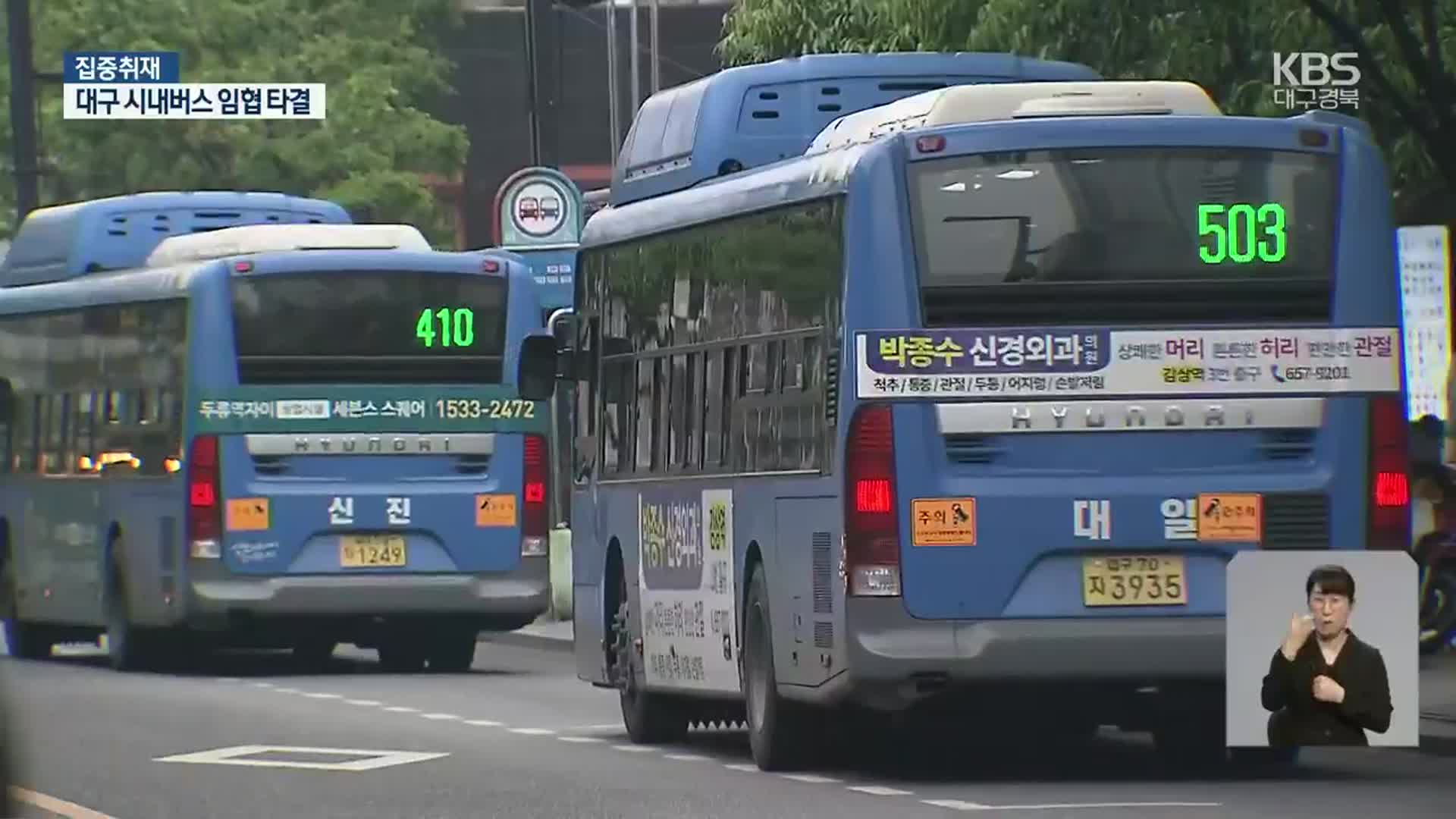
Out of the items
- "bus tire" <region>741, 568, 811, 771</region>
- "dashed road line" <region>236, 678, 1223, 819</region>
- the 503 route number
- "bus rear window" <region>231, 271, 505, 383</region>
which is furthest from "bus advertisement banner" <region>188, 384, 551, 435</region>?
"bus tire" <region>741, 568, 811, 771</region>

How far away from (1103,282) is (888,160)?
994 mm

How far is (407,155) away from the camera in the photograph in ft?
226

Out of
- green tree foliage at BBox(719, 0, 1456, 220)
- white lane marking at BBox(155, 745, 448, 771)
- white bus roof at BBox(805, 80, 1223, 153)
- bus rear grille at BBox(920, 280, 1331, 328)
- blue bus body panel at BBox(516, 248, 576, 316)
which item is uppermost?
green tree foliage at BBox(719, 0, 1456, 220)

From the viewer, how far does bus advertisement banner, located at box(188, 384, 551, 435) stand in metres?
30.7

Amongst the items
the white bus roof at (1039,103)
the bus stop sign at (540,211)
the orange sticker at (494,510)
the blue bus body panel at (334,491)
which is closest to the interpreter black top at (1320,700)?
the white bus roof at (1039,103)

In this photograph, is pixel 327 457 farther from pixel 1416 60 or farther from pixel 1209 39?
pixel 1416 60

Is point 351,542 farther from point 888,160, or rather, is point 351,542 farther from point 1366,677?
point 1366,677

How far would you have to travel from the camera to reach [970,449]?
18188mm

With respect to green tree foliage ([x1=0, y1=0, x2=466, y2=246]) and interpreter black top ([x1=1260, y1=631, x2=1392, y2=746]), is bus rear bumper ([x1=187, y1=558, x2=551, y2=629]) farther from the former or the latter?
green tree foliage ([x1=0, y1=0, x2=466, y2=246])

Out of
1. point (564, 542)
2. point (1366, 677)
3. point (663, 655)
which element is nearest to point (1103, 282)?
point (663, 655)

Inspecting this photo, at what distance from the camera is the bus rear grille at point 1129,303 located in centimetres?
1830

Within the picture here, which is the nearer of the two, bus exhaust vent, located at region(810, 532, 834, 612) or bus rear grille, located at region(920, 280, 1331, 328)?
bus rear grille, located at region(920, 280, 1331, 328)

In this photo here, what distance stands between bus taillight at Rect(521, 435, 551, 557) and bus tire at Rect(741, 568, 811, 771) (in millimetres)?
11345

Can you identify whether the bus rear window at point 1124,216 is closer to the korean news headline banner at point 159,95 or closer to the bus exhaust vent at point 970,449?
the bus exhaust vent at point 970,449
